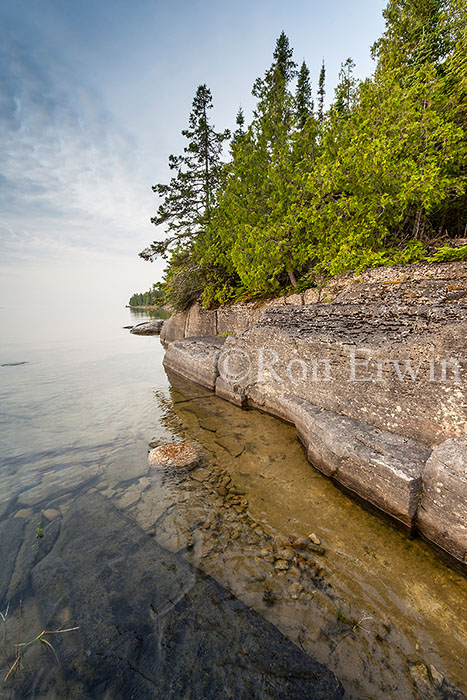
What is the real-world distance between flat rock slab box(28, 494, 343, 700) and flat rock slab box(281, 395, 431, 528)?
2.19m

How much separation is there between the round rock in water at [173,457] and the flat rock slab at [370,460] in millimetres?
2483

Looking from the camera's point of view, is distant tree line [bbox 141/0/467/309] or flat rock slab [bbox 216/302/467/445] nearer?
flat rock slab [bbox 216/302/467/445]

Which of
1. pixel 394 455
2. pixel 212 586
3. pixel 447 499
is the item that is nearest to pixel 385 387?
pixel 394 455

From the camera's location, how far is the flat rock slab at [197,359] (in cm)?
976

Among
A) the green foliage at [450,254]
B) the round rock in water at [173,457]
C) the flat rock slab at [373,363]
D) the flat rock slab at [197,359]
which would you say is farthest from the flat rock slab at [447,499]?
the flat rock slab at [197,359]

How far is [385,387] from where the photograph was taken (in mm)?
4672

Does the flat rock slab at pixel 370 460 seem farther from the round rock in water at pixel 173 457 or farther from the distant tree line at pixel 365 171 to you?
the distant tree line at pixel 365 171

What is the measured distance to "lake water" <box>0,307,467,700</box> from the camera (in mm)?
2113

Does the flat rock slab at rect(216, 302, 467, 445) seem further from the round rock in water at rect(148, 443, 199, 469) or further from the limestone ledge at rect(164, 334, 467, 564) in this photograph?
the round rock in water at rect(148, 443, 199, 469)

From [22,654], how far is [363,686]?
119 inches

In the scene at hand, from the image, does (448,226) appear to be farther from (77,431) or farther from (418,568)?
(77,431)

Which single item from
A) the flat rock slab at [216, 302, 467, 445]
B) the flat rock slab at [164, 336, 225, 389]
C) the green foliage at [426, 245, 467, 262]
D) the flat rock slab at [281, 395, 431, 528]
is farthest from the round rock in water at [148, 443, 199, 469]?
the green foliage at [426, 245, 467, 262]

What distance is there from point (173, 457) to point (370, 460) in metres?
A: 3.71

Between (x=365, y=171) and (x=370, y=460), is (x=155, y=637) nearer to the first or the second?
(x=370, y=460)
